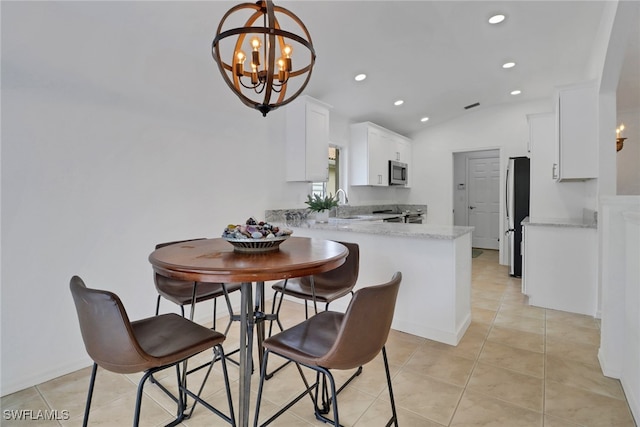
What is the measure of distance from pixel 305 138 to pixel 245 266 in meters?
2.69

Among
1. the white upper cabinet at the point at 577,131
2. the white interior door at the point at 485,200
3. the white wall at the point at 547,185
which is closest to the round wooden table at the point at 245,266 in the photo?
the white upper cabinet at the point at 577,131

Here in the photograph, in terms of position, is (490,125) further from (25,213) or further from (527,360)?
(25,213)

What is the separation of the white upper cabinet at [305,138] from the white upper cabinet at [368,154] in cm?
119

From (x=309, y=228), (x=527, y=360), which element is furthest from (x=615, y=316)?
(x=309, y=228)

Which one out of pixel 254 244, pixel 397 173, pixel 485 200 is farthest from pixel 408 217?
pixel 254 244

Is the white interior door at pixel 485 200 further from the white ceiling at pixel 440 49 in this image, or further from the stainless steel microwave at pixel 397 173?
the white ceiling at pixel 440 49

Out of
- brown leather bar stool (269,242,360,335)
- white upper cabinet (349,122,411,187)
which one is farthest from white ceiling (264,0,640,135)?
brown leather bar stool (269,242,360,335)

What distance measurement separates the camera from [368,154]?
197 inches

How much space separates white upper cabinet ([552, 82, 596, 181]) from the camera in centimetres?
310

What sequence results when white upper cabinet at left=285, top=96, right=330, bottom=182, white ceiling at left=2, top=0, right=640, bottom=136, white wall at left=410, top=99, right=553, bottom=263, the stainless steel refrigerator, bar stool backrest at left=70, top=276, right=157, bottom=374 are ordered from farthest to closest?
white wall at left=410, top=99, right=553, bottom=263 < the stainless steel refrigerator < white upper cabinet at left=285, top=96, right=330, bottom=182 < white ceiling at left=2, top=0, right=640, bottom=136 < bar stool backrest at left=70, top=276, right=157, bottom=374

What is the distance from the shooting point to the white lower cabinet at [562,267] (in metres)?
3.05

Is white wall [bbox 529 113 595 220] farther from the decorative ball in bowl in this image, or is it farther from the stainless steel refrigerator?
the decorative ball in bowl

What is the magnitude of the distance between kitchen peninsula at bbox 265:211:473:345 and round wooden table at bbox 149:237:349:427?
1.13m

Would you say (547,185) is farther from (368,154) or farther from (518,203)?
(368,154)
